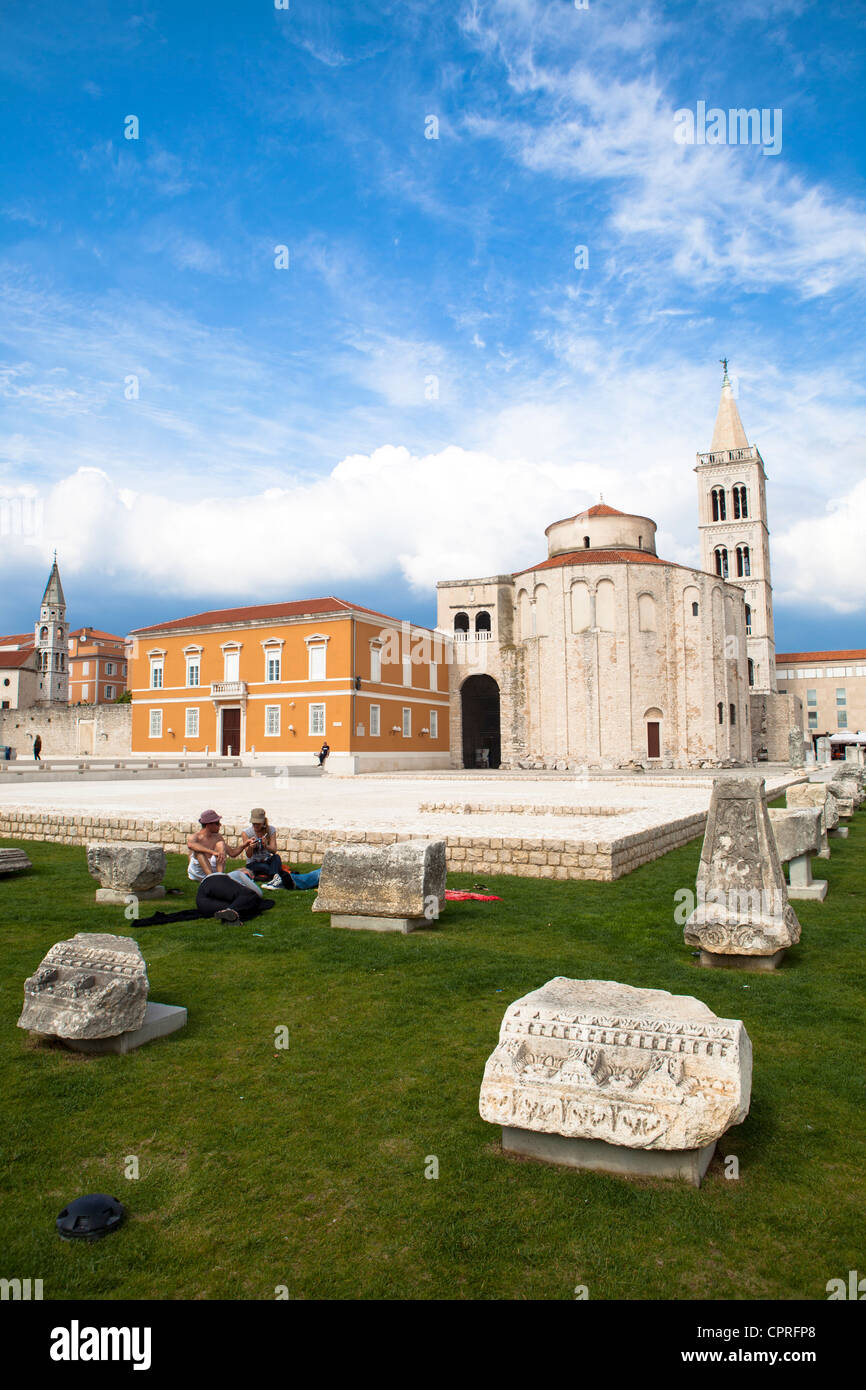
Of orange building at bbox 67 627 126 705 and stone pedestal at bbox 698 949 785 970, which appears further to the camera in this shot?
orange building at bbox 67 627 126 705

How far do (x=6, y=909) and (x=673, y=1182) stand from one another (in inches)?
267

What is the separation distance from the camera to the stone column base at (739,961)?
557cm

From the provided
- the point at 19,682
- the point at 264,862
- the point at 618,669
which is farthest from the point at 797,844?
the point at 19,682

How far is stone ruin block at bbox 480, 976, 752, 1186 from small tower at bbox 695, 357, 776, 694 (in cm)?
6440

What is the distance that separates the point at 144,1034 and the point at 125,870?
3.96 metres

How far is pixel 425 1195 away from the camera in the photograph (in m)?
2.85

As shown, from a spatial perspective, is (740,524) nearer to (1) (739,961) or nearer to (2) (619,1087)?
(1) (739,961)

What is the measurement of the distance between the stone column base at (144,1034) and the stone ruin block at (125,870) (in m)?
3.57

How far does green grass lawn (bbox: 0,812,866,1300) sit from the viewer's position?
8.04ft

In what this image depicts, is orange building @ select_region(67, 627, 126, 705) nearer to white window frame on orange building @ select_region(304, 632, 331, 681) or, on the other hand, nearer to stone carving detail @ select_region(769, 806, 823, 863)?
white window frame on orange building @ select_region(304, 632, 331, 681)

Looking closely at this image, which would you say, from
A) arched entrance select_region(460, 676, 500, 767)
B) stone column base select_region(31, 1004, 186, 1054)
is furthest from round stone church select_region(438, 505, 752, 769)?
stone column base select_region(31, 1004, 186, 1054)

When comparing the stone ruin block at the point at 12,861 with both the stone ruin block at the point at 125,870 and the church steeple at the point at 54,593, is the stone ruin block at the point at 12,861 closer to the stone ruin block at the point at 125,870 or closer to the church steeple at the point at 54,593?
the stone ruin block at the point at 125,870
